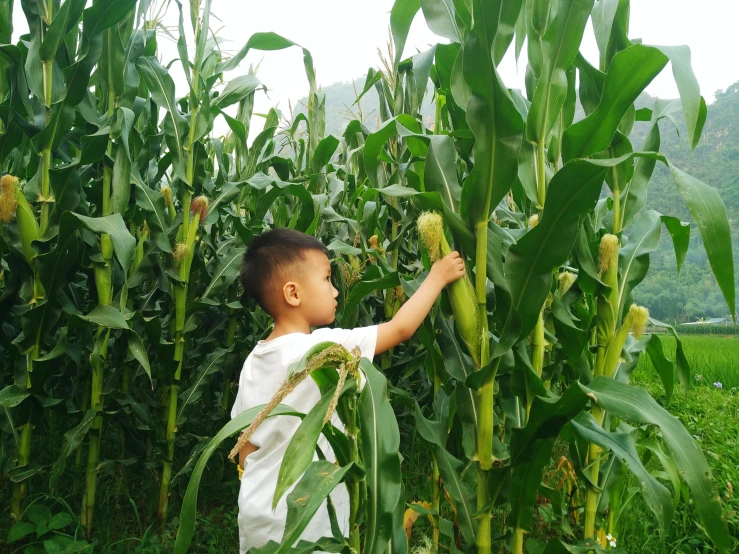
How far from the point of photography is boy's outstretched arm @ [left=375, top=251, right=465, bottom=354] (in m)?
1.26

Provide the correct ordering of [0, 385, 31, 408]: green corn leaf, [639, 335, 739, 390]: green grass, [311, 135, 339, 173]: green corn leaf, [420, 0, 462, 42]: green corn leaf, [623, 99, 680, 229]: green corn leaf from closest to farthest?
[420, 0, 462, 42]: green corn leaf < [623, 99, 680, 229]: green corn leaf < [0, 385, 31, 408]: green corn leaf < [311, 135, 339, 173]: green corn leaf < [639, 335, 739, 390]: green grass

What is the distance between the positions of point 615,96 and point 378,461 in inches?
34.5

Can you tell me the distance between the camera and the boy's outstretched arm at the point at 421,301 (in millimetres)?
1263

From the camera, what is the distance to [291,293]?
1517 mm

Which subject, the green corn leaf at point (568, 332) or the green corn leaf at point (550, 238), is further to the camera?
the green corn leaf at point (568, 332)

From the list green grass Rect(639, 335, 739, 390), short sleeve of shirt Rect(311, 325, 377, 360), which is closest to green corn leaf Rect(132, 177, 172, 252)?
short sleeve of shirt Rect(311, 325, 377, 360)

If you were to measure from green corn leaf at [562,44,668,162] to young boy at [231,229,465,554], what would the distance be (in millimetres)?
371

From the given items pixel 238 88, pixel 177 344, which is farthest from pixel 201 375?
pixel 238 88

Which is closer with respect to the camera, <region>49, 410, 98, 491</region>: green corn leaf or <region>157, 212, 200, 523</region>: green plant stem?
<region>49, 410, 98, 491</region>: green corn leaf

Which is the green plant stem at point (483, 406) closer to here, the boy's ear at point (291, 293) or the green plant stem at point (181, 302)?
the boy's ear at point (291, 293)

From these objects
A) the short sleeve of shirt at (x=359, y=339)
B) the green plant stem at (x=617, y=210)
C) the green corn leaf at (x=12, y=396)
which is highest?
the green plant stem at (x=617, y=210)

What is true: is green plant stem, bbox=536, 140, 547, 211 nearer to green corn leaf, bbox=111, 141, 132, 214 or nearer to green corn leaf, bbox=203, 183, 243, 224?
green corn leaf, bbox=203, 183, 243, 224

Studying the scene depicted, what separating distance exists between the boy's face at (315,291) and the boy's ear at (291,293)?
0.5 inches

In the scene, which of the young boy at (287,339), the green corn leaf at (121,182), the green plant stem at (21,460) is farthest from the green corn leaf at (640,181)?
the green plant stem at (21,460)
